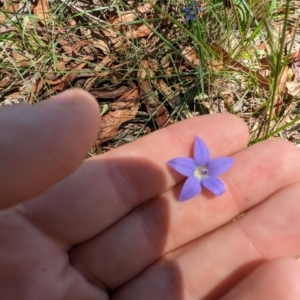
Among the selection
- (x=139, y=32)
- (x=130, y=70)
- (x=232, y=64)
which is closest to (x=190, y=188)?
(x=130, y=70)

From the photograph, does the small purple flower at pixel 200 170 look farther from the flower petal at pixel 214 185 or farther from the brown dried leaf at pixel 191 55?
the brown dried leaf at pixel 191 55

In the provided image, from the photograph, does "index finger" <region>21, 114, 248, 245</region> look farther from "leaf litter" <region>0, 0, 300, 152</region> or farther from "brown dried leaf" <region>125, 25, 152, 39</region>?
"brown dried leaf" <region>125, 25, 152, 39</region>

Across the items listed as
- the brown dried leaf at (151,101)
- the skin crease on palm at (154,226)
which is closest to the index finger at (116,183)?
the skin crease on palm at (154,226)

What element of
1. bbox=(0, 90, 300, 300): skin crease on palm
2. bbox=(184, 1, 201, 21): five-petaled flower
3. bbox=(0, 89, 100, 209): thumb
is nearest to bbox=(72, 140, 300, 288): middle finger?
bbox=(0, 90, 300, 300): skin crease on palm

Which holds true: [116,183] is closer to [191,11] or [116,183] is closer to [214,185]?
[214,185]

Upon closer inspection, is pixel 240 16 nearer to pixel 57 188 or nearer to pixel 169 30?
pixel 169 30

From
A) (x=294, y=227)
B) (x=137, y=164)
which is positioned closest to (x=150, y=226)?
(x=137, y=164)
